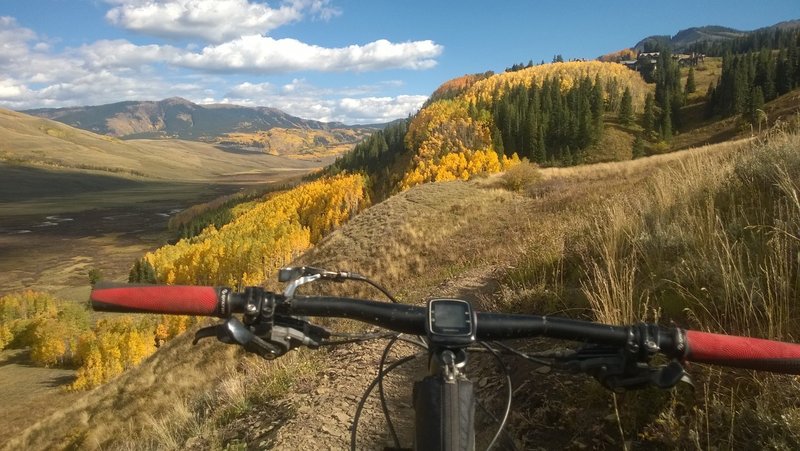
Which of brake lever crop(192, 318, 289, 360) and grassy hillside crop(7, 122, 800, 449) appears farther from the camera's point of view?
grassy hillside crop(7, 122, 800, 449)

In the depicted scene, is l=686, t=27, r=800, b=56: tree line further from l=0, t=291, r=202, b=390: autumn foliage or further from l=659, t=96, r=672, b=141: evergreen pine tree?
l=0, t=291, r=202, b=390: autumn foliage

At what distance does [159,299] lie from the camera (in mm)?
1680

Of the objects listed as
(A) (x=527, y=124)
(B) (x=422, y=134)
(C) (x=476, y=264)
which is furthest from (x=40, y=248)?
(C) (x=476, y=264)

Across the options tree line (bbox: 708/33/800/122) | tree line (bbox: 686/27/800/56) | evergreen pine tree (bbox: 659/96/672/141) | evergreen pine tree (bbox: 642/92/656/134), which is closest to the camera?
tree line (bbox: 708/33/800/122)

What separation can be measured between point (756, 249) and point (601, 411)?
6.66ft

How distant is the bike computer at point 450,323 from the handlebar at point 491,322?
152 millimetres

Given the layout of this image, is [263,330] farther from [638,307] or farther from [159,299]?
[638,307]

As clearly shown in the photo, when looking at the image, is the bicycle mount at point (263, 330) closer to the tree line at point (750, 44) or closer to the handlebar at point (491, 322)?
the handlebar at point (491, 322)

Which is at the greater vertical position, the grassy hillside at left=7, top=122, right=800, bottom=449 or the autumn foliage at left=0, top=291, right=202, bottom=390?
the grassy hillside at left=7, top=122, right=800, bottom=449

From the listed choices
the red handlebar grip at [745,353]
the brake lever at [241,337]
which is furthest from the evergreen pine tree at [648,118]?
the brake lever at [241,337]

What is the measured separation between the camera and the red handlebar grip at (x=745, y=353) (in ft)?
4.88

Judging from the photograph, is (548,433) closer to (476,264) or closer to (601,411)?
(601,411)

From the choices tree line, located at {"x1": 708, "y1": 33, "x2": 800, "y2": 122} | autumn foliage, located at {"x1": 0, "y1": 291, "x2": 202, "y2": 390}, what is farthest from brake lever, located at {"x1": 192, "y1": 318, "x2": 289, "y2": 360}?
tree line, located at {"x1": 708, "y1": 33, "x2": 800, "y2": 122}

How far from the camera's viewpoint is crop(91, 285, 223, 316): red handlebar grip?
1677 mm
